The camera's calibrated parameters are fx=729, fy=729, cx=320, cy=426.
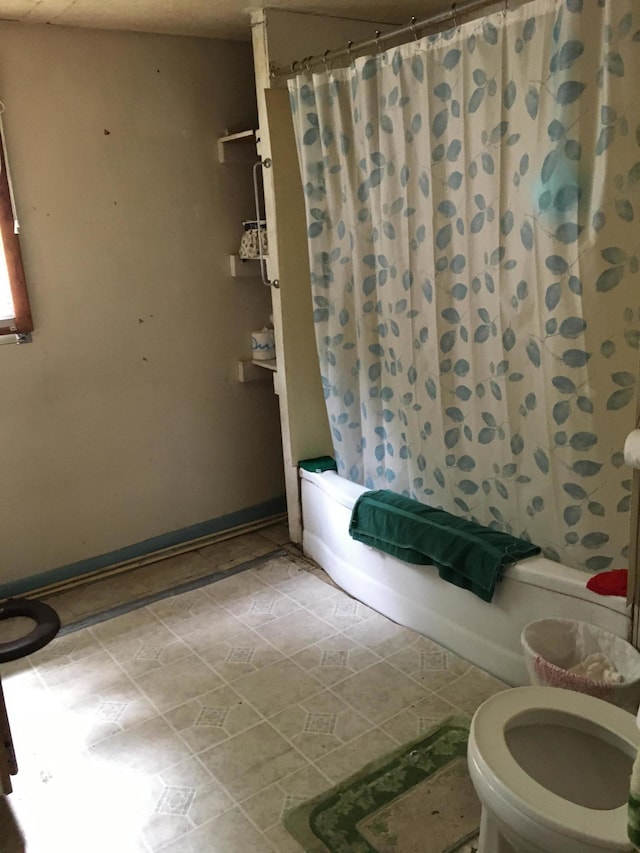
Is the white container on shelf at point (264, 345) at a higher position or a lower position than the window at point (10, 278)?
lower

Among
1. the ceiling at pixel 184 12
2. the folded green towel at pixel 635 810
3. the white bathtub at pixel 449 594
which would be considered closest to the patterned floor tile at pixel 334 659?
the white bathtub at pixel 449 594

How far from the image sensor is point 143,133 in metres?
2.88

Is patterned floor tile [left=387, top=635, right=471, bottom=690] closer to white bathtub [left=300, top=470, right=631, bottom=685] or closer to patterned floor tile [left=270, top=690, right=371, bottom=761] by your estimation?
white bathtub [left=300, top=470, right=631, bottom=685]

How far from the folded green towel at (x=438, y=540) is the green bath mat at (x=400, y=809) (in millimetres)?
474

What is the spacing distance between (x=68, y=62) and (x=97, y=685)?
2.19m

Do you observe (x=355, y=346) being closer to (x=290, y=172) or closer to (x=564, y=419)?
(x=290, y=172)

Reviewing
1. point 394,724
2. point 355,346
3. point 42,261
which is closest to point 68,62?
point 42,261

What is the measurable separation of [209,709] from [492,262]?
156 centimetres

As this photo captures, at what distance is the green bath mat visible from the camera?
1.70 m

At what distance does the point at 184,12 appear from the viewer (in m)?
2.55

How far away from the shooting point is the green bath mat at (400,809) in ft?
5.57

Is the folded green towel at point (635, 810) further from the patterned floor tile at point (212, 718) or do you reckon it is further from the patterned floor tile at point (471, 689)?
the patterned floor tile at point (212, 718)

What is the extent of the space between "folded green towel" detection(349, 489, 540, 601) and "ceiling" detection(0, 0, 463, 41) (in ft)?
5.81

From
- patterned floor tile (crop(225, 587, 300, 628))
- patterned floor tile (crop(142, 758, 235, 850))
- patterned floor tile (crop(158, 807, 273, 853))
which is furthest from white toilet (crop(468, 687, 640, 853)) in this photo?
patterned floor tile (crop(225, 587, 300, 628))
